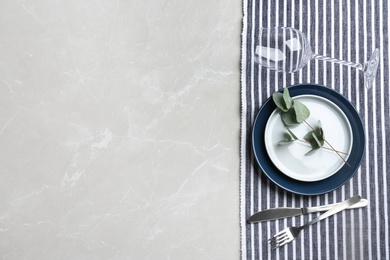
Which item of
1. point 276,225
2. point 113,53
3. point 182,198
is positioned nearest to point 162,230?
point 182,198

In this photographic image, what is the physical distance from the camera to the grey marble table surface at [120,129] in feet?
2.95

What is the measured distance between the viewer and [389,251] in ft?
2.81

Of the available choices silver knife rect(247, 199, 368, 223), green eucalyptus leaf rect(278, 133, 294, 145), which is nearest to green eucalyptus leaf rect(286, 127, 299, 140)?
green eucalyptus leaf rect(278, 133, 294, 145)

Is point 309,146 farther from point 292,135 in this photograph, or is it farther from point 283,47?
point 283,47

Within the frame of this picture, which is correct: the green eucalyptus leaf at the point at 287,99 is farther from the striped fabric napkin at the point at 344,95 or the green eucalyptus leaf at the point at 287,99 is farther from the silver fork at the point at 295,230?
the silver fork at the point at 295,230

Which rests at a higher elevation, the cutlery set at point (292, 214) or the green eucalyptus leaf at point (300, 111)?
the green eucalyptus leaf at point (300, 111)

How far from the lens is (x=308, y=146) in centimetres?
86

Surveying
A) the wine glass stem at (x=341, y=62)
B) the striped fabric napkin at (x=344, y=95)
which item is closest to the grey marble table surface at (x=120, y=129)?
the striped fabric napkin at (x=344, y=95)

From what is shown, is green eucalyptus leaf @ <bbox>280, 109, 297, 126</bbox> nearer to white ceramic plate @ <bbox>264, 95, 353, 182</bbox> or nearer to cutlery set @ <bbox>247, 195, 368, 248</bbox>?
white ceramic plate @ <bbox>264, 95, 353, 182</bbox>

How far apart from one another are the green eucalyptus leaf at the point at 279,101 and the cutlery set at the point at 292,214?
171 millimetres

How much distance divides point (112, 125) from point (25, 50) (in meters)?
0.21

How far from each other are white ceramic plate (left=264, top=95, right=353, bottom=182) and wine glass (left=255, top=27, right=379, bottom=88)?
0.06m

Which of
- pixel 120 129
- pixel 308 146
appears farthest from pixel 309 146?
pixel 120 129

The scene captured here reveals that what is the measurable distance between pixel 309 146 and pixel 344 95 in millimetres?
108
